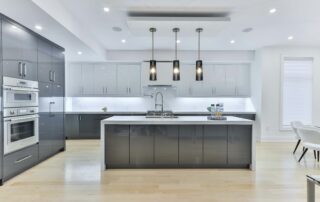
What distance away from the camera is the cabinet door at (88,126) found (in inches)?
257

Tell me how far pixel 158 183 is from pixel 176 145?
0.87m

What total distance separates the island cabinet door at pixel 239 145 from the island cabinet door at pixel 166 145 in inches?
39.0

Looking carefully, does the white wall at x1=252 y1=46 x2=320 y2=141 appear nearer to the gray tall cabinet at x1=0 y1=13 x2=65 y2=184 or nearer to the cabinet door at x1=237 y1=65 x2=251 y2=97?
the cabinet door at x1=237 y1=65 x2=251 y2=97

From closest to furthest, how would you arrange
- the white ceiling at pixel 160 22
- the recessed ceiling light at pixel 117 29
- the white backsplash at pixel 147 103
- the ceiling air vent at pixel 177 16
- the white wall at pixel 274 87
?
the white ceiling at pixel 160 22
the ceiling air vent at pixel 177 16
the recessed ceiling light at pixel 117 29
the white wall at pixel 274 87
the white backsplash at pixel 147 103

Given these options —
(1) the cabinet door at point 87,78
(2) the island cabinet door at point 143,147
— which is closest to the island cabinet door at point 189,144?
(2) the island cabinet door at point 143,147

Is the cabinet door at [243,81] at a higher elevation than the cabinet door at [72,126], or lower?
higher

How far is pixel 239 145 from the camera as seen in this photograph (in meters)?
3.90

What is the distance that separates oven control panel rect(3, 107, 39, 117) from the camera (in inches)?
127

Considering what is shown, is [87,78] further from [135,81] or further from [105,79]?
[135,81]

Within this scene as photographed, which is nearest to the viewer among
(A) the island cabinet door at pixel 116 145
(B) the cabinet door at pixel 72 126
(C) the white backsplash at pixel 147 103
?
(A) the island cabinet door at pixel 116 145

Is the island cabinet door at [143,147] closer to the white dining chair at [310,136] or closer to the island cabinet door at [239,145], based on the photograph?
the island cabinet door at [239,145]

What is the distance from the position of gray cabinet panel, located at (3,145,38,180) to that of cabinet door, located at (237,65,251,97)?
19.2ft

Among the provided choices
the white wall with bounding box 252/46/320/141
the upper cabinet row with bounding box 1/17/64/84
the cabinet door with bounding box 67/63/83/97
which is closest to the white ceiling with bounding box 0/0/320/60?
the upper cabinet row with bounding box 1/17/64/84

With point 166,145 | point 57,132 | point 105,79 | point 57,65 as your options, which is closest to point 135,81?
point 105,79
